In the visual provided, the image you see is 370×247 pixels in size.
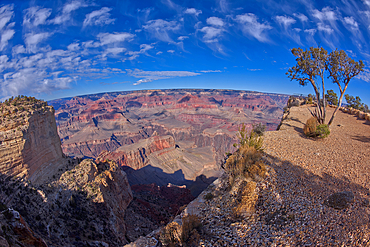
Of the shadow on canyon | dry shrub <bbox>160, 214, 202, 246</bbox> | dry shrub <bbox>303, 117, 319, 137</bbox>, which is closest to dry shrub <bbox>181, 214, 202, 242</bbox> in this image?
dry shrub <bbox>160, 214, 202, 246</bbox>

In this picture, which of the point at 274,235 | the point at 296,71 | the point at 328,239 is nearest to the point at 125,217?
the point at 274,235

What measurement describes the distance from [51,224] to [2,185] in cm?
343

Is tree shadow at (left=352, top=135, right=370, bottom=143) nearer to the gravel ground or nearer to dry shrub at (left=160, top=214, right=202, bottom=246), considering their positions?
the gravel ground

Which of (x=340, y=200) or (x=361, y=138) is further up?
(x=361, y=138)

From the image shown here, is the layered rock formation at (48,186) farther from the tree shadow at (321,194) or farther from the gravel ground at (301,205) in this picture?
the tree shadow at (321,194)

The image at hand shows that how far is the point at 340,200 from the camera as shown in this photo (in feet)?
18.2

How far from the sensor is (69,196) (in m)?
11.1

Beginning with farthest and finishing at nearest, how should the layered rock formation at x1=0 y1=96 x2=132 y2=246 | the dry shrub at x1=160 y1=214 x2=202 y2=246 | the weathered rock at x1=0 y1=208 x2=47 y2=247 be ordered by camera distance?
the layered rock formation at x1=0 y1=96 x2=132 y2=246, the dry shrub at x1=160 y1=214 x2=202 y2=246, the weathered rock at x1=0 y1=208 x2=47 y2=247

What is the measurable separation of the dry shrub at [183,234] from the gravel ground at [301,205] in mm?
333

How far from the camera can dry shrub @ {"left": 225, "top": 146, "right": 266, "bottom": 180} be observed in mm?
8148

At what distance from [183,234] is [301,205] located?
172 inches

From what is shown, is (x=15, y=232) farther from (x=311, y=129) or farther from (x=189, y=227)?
(x=311, y=129)

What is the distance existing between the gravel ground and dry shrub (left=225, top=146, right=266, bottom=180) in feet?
1.72

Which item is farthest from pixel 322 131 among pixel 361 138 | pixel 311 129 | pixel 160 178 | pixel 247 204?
pixel 160 178
